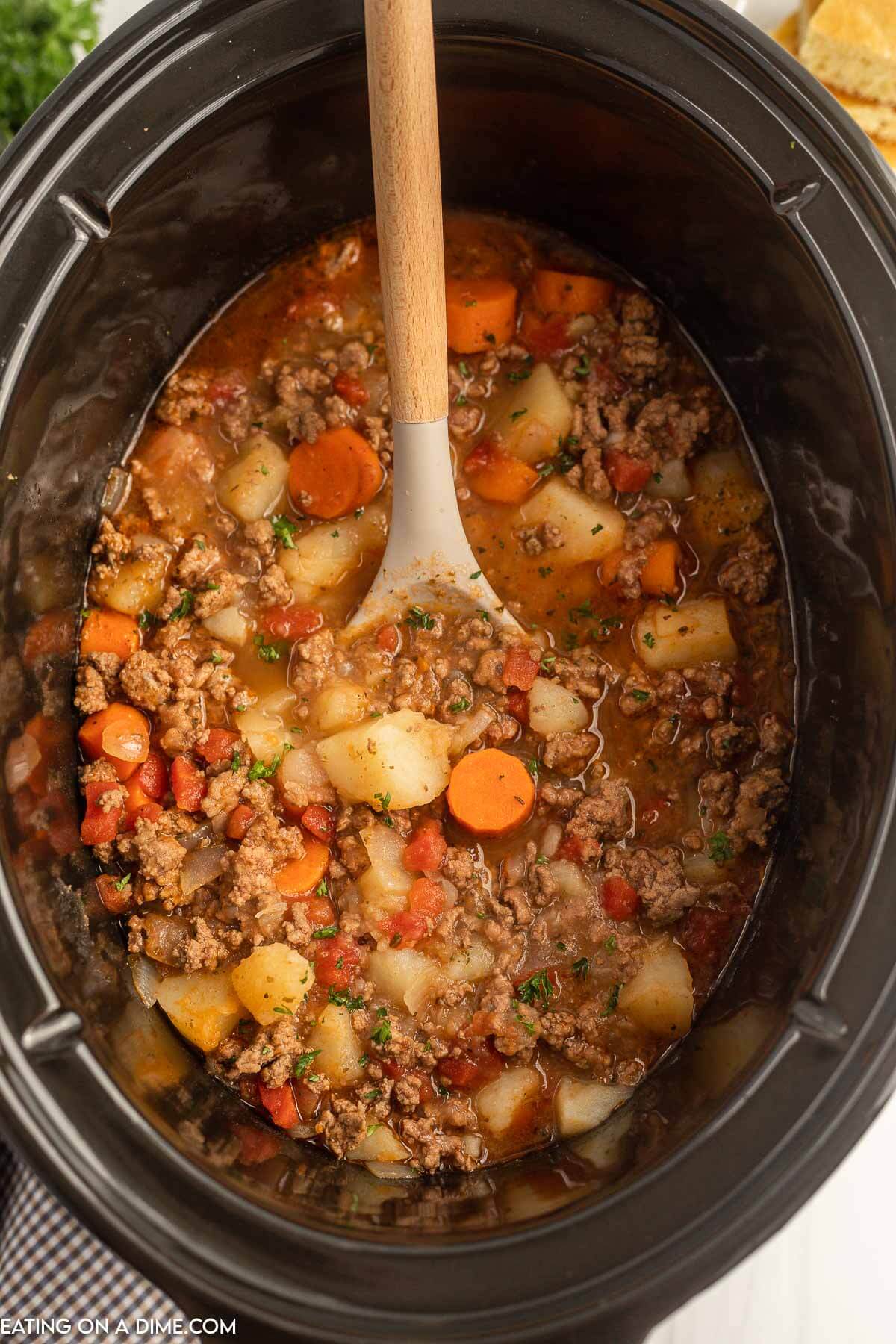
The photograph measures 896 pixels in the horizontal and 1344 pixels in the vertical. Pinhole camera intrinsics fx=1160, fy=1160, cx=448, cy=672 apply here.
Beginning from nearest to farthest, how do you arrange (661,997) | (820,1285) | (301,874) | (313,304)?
(661,997) → (301,874) → (820,1285) → (313,304)

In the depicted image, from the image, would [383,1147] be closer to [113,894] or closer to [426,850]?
[426,850]

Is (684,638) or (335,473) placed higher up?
(335,473)

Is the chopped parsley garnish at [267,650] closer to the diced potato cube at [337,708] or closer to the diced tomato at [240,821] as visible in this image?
the diced potato cube at [337,708]

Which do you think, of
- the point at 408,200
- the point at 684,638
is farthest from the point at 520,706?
the point at 408,200

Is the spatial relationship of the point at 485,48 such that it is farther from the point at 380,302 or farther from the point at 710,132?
the point at 380,302

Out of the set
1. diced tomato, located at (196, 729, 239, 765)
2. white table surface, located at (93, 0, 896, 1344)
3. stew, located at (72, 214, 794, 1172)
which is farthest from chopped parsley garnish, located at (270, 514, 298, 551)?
white table surface, located at (93, 0, 896, 1344)
